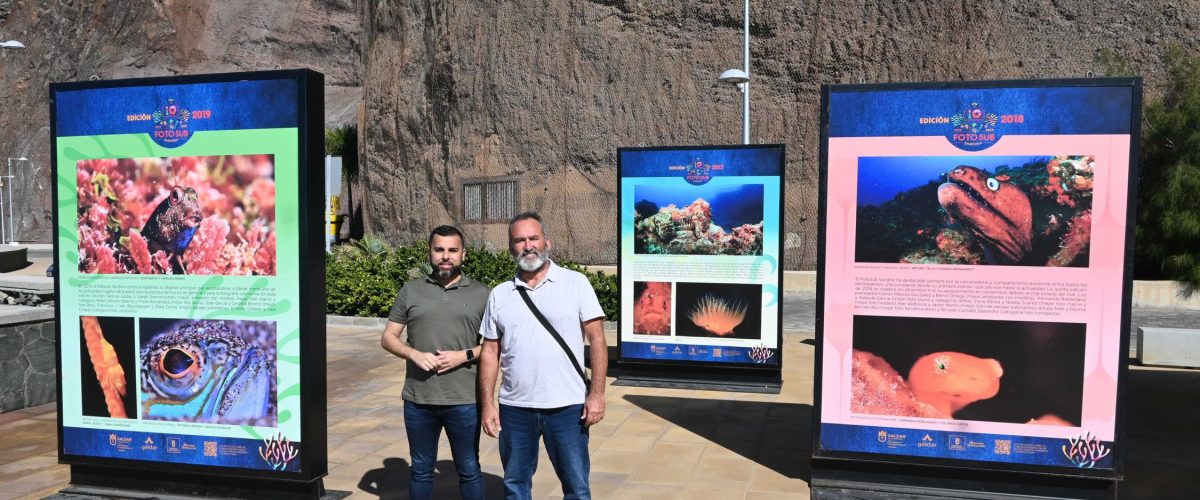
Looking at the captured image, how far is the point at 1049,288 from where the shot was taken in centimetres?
482

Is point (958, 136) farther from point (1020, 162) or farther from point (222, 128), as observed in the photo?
point (222, 128)

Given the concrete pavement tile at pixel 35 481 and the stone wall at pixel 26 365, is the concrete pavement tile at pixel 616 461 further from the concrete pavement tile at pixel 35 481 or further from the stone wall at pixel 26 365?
the stone wall at pixel 26 365

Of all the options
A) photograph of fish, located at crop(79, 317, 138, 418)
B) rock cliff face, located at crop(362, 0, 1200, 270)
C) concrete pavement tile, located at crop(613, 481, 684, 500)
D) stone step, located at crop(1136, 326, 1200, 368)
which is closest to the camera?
photograph of fish, located at crop(79, 317, 138, 418)

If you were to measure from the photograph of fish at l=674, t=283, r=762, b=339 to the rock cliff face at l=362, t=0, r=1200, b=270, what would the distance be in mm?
15638

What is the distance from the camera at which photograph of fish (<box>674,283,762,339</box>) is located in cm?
855

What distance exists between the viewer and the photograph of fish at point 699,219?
8.43 metres

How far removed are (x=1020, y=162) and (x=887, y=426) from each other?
1782 millimetres

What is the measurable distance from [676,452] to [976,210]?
2.84 m

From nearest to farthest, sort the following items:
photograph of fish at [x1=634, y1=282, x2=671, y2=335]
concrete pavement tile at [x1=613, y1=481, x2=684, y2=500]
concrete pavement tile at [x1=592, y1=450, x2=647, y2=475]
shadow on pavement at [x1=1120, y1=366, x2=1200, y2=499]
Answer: concrete pavement tile at [x1=613, y1=481, x2=684, y2=500] < shadow on pavement at [x1=1120, y1=366, x2=1200, y2=499] < concrete pavement tile at [x1=592, y1=450, x2=647, y2=475] < photograph of fish at [x1=634, y1=282, x2=671, y2=335]

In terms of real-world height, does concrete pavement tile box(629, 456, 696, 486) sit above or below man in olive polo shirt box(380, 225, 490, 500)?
below

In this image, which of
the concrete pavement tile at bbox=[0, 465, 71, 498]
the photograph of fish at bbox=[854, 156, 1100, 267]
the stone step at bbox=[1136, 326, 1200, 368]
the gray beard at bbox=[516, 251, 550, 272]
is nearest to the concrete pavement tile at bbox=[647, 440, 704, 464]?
the photograph of fish at bbox=[854, 156, 1100, 267]

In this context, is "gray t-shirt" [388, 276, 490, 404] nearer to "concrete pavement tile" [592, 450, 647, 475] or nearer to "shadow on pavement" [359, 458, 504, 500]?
"shadow on pavement" [359, 458, 504, 500]

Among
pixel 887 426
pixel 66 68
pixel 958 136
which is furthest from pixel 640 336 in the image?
pixel 66 68

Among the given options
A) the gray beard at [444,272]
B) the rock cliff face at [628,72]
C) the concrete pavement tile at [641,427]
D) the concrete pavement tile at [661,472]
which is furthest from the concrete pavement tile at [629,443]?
the rock cliff face at [628,72]
